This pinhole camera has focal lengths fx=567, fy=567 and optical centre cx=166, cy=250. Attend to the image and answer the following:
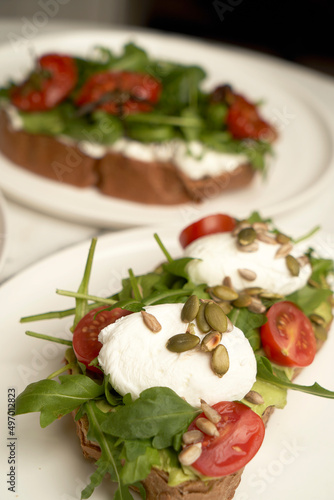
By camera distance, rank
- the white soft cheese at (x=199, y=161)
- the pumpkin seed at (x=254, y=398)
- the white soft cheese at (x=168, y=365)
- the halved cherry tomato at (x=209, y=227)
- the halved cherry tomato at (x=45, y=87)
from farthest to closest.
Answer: the halved cherry tomato at (x=45, y=87) → the white soft cheese at (x=199, y=161) → the halved cherry tomato at (x=209, y=227) → the pumpkin seed at (x=254, y=398) → the white soft cheese at (x=168, y=365)

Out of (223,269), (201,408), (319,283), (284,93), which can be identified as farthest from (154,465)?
(284,93)

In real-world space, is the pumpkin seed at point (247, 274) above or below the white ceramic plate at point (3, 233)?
above

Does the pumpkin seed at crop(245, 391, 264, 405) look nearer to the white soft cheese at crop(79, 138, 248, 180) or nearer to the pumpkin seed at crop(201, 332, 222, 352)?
the pumpkin seed at crop(201, 332, 222, 352)

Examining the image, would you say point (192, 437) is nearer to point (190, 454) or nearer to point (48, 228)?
point (190, 454)

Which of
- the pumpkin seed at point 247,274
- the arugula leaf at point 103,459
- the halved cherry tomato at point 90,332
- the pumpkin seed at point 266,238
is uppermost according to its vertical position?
the pumpkin seed at point 266,238

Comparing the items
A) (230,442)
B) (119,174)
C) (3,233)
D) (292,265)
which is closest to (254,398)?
(230,442)

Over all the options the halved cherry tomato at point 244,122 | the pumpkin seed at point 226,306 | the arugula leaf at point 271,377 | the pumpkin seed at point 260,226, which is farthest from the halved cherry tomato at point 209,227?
the halved cherry tomato at point 244,122

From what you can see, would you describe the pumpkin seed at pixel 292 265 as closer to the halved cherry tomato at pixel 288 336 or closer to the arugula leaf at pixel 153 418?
the halved cherry tomato at pixel 288 336
